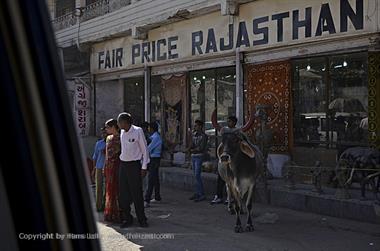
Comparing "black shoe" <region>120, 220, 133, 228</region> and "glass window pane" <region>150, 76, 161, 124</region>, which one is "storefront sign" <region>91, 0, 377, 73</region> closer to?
"glass window pane" <region>150, 76, 161, 124</region>

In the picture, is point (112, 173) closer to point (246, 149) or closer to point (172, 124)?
point (246, 149)

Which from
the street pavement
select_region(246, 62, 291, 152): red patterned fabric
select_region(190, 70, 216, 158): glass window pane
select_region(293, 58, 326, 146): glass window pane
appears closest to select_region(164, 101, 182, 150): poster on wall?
select_region(190, 70, 216, 158): glass window pane

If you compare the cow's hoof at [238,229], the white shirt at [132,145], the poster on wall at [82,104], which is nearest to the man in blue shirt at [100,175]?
the white shirt at [132,145]

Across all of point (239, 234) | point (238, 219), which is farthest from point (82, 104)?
point (239, 234)

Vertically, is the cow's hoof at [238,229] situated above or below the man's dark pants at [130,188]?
below

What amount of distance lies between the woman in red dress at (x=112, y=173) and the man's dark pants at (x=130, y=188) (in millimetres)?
232

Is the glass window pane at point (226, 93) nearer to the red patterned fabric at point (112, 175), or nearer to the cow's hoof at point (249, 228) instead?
the red patterned fabric at point (112, 175)

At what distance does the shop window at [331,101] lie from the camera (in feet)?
32.2

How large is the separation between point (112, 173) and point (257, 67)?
15.6 feet

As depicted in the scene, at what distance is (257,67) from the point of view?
38.4ft

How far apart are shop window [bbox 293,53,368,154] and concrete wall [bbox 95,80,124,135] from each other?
8.16m

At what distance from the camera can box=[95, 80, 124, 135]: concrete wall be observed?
59.1 feet

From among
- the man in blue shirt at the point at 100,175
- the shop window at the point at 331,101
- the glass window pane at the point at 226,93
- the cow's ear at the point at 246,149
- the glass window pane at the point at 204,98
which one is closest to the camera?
the cow's ear at the point at 246,149

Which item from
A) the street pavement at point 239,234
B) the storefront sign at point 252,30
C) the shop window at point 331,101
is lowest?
the street pavement at point 239,234
